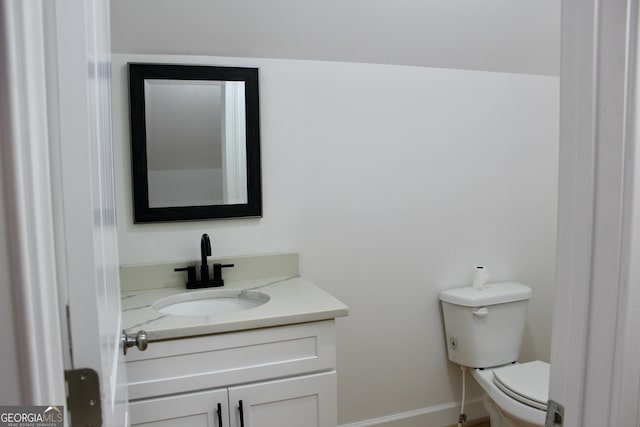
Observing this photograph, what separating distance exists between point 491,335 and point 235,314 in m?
1.31

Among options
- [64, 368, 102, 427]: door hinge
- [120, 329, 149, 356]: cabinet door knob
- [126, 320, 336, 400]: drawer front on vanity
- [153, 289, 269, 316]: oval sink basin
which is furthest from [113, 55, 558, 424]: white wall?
[64, 368, 102, 427]: door hinge

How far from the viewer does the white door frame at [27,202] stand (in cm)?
46

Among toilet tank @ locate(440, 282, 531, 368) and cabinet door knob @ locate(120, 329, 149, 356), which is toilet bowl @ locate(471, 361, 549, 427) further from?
cabinet door knob @ locate(120, 329, 149, 356)

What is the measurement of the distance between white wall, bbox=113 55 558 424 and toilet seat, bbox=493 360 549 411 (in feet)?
1.29

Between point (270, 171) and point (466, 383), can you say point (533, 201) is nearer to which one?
point (466, 383)

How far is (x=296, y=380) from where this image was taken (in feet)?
5.28

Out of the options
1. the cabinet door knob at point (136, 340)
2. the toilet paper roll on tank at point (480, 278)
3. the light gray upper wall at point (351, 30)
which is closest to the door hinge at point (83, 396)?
the cabinet door knob at point (136, 340)

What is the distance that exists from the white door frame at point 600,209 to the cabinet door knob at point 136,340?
0.79m

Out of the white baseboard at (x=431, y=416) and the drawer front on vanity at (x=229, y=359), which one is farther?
the white baseboard at (x=431, y=416)

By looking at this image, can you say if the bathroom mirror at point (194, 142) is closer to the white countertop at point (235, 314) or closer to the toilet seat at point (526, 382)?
the white countertop at point (235, 314)

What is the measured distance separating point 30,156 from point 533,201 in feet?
8.35

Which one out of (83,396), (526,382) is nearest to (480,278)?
(526,382)

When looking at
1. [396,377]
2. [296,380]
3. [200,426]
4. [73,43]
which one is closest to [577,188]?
[73,43]

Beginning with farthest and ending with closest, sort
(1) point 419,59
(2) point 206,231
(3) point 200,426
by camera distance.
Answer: (1) point 419,59 < (2) point 206,231 < (3) point 200,426
